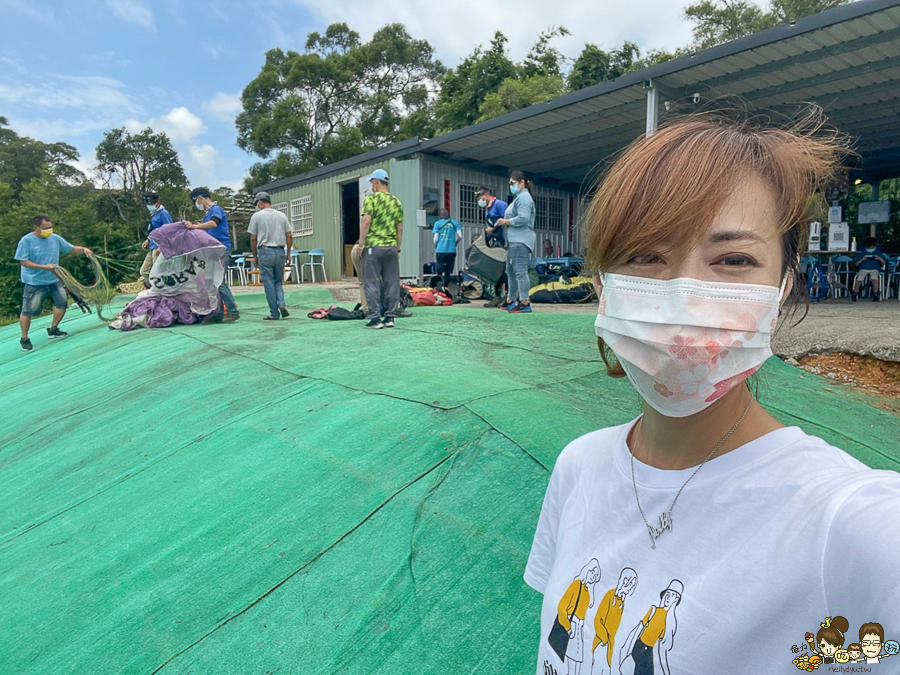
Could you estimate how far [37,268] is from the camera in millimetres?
7547

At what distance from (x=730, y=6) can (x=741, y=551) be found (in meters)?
34.0

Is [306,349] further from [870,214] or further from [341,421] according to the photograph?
[870,214]

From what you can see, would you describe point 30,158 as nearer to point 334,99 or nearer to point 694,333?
point 334,99

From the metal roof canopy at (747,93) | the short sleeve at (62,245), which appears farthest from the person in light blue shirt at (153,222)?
the metal roof canopy at (747,93)

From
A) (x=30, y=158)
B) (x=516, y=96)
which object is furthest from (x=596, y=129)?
(x=30, y=158)

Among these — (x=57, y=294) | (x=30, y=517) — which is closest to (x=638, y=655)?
(x=30, y=517)

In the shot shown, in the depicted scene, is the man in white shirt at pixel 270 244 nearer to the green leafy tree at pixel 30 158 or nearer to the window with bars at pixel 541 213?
the window with bars at pixel 541 213

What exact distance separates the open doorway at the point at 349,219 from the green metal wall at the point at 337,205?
0.15m

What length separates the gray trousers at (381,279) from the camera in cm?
620

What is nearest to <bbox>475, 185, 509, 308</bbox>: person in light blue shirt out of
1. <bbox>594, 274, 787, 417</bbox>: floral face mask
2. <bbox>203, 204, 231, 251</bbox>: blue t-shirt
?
<bbox>203, 204, 231, 251</bbox>: blue t-shirt

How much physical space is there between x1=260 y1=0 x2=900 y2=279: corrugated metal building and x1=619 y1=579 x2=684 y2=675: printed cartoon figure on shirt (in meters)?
2.74

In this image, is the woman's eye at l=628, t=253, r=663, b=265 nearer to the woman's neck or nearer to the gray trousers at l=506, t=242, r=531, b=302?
the woman's neck

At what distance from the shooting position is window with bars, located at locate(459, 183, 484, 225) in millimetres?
13039

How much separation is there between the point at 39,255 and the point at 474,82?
818 inches
